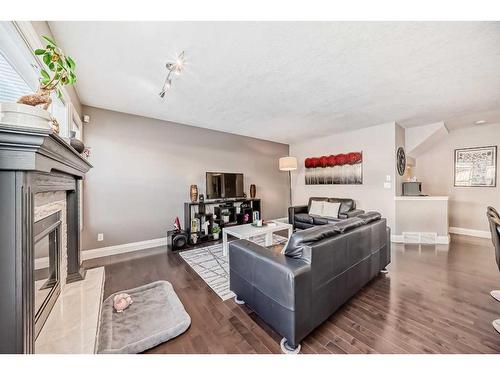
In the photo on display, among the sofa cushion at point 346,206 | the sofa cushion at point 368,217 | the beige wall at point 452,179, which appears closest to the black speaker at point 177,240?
the sofa cushion at point 368,217

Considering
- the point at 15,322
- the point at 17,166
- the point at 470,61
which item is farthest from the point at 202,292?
the point at 470,61

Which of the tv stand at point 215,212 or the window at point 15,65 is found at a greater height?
the window at point 15,65

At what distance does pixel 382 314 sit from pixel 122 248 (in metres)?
3.88

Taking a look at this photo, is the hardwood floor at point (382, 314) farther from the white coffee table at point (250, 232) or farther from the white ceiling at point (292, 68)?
the white ceiling at point (292, 68)

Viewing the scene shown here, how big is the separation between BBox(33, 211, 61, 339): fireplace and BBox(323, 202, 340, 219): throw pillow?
4370 mm

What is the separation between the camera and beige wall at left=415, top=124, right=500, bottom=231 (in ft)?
14.3

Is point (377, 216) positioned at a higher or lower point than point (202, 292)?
higher

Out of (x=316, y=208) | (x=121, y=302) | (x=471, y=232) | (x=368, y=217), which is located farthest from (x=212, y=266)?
(x=471, y=232)

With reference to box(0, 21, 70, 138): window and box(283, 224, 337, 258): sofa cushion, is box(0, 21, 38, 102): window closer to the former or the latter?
box(0, 21, 70, 138): window

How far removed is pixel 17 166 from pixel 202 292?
6.16 feet

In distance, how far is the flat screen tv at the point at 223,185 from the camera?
4336mm

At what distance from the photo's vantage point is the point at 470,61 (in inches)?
82.0

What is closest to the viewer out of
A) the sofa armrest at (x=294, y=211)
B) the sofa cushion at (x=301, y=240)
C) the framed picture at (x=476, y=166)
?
the sofa cushion at (x=301, y=240)
